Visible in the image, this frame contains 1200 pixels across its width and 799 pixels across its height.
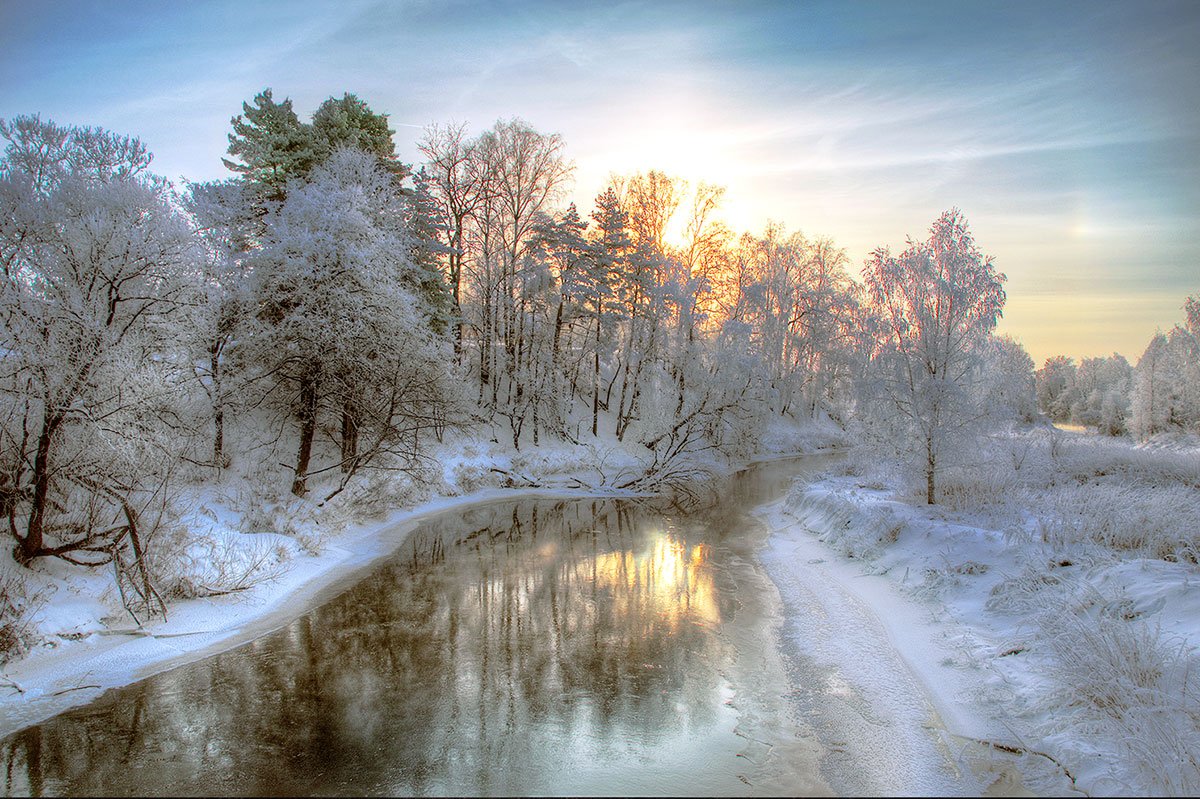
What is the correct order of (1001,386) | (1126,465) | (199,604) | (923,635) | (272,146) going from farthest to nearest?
(272,146), (1126,465), (1001,386), (199,604), (923,635)

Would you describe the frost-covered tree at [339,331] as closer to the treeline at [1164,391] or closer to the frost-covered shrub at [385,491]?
the frost-covered shrub at [385,491]

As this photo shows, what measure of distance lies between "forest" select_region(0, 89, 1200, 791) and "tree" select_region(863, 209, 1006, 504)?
Answer: 2.3 inches

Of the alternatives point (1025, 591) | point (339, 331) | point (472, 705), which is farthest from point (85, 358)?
point (1025, 591)

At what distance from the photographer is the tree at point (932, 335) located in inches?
580

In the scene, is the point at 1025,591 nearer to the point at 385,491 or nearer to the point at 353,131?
the point at 385,491

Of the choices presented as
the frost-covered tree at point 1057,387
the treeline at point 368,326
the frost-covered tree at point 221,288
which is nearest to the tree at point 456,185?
the treeline at point 368,326

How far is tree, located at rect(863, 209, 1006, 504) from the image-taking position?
14.7m

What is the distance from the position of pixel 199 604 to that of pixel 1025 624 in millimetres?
13097

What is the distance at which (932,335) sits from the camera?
15.1 metres

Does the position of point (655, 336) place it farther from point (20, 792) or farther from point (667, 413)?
point (20, 792)

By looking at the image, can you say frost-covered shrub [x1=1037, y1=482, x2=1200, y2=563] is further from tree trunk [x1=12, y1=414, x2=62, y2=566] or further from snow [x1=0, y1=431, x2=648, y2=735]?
tree trunk [x1=12, y1=414, x2=62, y2=566]

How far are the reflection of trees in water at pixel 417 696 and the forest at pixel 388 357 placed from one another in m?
2.57

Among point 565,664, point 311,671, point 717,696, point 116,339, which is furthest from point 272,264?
point 717,696

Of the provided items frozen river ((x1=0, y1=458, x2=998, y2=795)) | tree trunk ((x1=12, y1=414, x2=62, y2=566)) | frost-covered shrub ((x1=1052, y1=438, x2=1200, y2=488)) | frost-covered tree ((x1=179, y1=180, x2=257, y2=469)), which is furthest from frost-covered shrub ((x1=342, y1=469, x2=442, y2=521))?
frost-covered shrub ((x1=1052, y1=438, x2=1200, y2=488))
